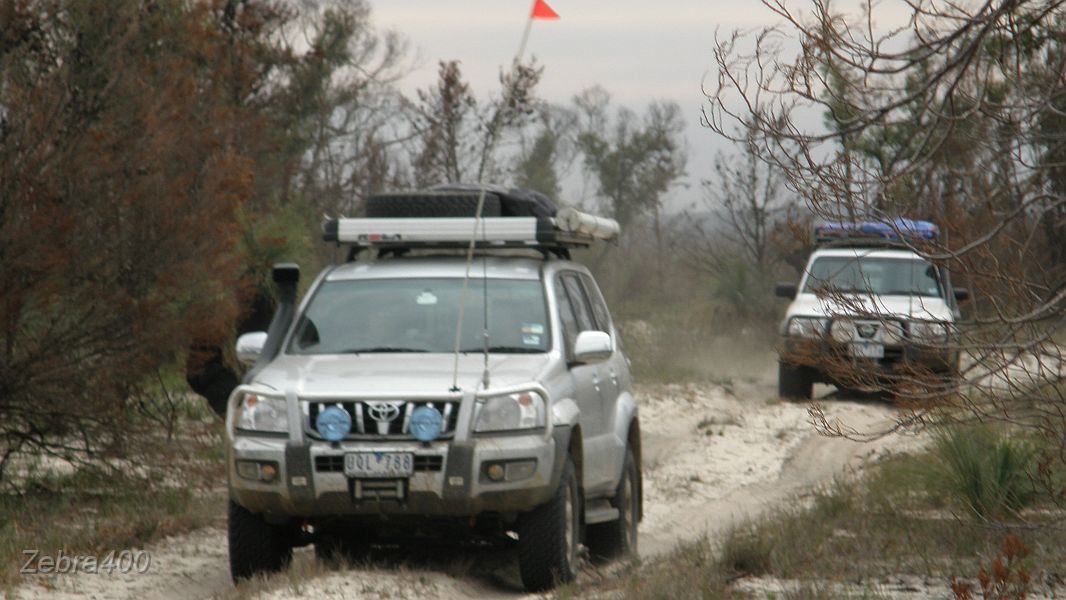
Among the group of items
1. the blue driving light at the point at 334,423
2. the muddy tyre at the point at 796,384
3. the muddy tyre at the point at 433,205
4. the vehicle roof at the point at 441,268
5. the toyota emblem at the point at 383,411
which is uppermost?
the muddy tyre at the point at 433,205

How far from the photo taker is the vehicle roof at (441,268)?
28.6ft

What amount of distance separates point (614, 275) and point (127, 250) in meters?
27.6

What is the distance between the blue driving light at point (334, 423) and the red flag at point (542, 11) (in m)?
2.19

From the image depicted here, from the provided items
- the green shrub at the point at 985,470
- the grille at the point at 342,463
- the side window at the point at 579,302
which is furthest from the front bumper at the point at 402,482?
the green shrub at the point at 985,470

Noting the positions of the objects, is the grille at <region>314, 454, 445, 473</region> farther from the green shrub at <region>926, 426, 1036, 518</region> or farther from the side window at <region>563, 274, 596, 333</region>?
the green shrub at <region>926, 426, 1036, 518</region>

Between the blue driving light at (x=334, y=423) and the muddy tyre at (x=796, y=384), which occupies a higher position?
the blue driving light at (x=334, y=423)

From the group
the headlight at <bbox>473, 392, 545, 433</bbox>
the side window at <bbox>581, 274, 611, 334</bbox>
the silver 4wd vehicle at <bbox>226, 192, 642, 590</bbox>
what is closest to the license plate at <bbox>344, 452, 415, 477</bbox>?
the silver 4wd vehicle at <bbox>226, 192, 642, 590</bbox>

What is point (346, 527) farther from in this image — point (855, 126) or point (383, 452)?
point (855, 126)

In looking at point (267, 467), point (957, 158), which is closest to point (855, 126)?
point (957, 158)

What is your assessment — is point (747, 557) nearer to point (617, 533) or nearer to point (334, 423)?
point (617, 533)

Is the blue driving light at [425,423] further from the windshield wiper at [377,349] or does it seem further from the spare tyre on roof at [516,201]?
the spare tyre on roof at [516,201]

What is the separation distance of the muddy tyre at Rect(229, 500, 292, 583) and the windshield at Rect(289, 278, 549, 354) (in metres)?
1.04

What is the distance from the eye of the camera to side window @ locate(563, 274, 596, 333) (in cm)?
913

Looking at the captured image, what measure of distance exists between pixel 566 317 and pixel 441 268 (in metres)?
0.75
